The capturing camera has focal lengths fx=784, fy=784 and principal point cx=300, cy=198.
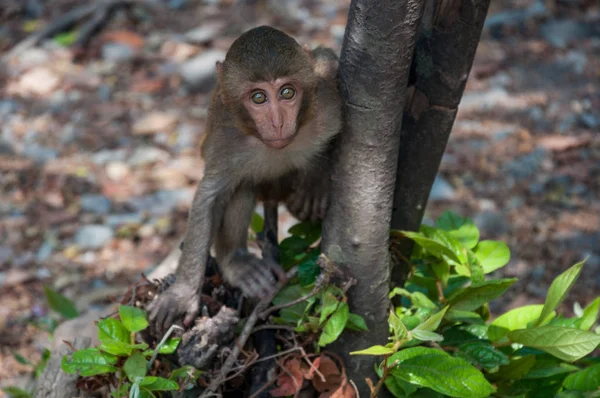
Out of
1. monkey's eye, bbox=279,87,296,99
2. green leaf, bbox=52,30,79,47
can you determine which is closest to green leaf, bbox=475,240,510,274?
monkey's eye, bbox=279,87,296,99

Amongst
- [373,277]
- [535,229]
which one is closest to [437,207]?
[535,229]

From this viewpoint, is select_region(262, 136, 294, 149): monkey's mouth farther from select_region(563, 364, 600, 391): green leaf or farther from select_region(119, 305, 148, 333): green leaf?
select_region(563, 364, 600, 391): green leaf

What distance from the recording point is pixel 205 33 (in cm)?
777

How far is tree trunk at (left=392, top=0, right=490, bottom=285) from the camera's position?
8.75 feet

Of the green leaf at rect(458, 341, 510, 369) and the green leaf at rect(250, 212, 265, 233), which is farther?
the green leaf at rect(250, 212, 265, 233)

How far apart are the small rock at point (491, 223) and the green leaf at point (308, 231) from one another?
222cm

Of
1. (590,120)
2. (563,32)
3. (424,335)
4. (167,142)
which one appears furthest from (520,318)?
(563,32)

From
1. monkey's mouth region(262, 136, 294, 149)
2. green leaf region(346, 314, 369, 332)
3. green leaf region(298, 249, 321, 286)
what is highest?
monkey's mouth region(262, 136, 294, 149)

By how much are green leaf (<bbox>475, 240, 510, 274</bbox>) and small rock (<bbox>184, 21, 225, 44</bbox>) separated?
506 cm

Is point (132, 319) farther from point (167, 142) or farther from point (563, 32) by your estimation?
point (563, 32)

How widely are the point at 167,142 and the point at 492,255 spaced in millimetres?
4009

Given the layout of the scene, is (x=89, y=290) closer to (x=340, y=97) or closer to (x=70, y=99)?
(x=70, y=99)

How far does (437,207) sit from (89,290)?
2496 mm

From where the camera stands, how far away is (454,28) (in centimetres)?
267
